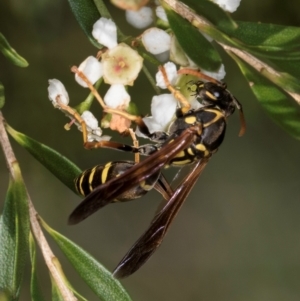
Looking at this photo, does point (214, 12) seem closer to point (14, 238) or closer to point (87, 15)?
point (87, 15)

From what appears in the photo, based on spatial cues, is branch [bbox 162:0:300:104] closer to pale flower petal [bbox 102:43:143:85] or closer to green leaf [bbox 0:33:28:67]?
pale flower petal [bbox 102:43:143:85]

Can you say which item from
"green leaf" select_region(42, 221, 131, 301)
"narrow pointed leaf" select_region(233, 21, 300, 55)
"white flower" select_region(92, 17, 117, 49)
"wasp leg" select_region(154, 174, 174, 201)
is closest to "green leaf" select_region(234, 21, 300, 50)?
"narrow pointed leaf" select_region(233, 21, 300, 55)

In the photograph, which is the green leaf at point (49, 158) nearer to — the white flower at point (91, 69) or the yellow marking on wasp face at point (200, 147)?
the white flower at point (91, 69)

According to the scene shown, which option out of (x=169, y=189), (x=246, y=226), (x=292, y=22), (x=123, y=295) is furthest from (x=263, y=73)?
(x=246, y=226)

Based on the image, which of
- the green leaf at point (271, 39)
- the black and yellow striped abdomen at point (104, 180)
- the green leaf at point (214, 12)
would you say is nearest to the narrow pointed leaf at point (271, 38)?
the green leaf at point (271, 39)

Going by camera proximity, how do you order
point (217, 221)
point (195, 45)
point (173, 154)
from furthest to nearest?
point (217, 221) < point (173, 154) < point (195, 45)

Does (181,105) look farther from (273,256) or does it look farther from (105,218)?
(273,256)

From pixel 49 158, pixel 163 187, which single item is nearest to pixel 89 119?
pixel 49 158
